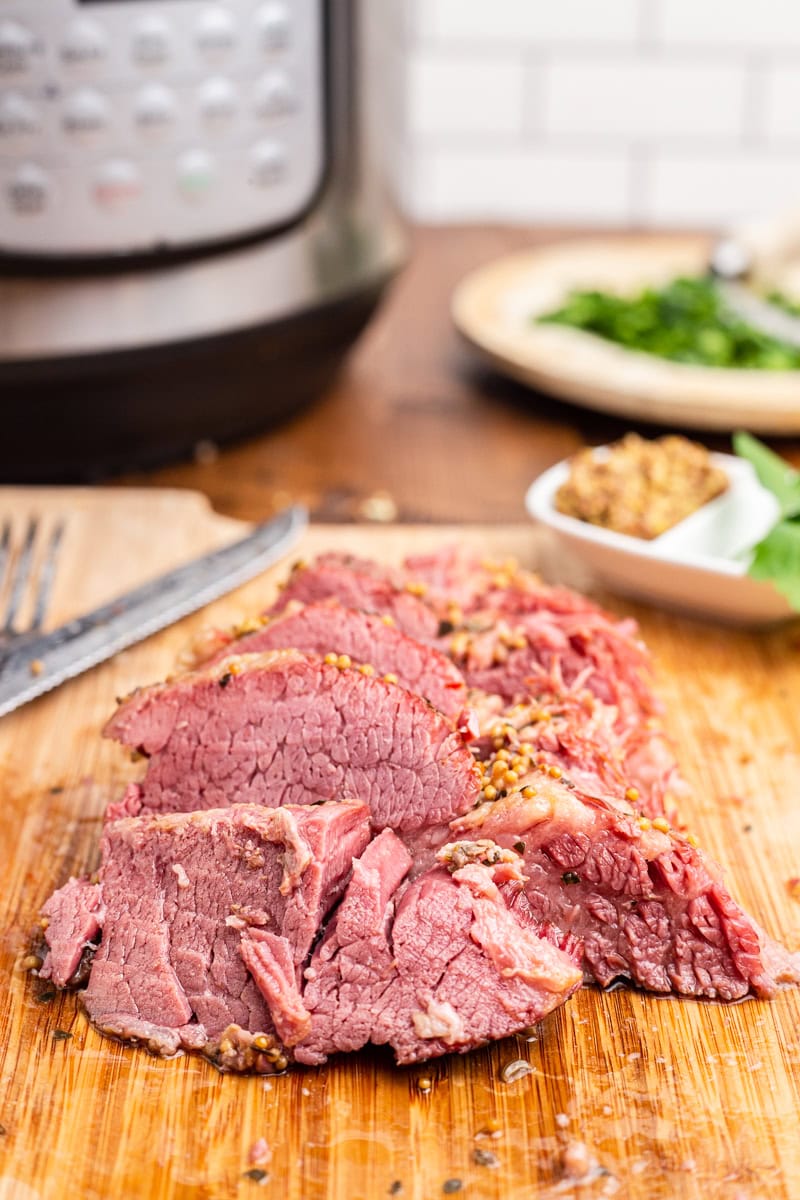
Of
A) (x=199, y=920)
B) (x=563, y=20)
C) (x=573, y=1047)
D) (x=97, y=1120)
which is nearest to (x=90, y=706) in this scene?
(x=199, y=920)

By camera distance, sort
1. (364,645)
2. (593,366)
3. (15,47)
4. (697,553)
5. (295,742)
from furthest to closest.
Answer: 1. (593,366)
2. (697,553)
3. (15,47)
4. (364,645)
5. (295,742)

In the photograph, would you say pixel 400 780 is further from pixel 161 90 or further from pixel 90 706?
pixel 161 90

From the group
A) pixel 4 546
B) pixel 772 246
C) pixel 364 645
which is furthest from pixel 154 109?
pixel 772 246

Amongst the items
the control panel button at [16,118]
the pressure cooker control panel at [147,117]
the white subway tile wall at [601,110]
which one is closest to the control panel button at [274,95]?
the pressure cooker control panel at [147,117]

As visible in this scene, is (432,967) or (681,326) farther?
(681,326)

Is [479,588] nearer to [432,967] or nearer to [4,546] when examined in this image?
[432,967]

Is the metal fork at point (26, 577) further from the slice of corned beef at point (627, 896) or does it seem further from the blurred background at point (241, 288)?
the slice of corned beef at point (627, 896)

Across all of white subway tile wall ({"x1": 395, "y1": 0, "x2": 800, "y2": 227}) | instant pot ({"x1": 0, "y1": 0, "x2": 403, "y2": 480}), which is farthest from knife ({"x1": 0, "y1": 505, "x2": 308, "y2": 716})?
white subway tile wall ({"x1": 395, "y1": 0, "x2": 800, "y2": 227})
